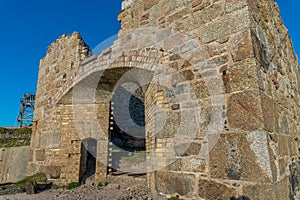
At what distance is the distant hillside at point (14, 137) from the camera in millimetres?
8479

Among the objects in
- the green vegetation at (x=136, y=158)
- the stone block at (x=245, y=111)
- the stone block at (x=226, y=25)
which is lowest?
the green vegetation at (x=136, y=158)

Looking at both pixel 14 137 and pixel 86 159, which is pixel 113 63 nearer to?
pixel 86 159

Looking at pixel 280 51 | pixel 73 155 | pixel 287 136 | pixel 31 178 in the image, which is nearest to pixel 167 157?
pixel 287 136

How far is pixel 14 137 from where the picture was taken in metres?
9.42

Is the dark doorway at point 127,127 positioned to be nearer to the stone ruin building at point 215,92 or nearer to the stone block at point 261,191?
the stone ruin building at point 215,92

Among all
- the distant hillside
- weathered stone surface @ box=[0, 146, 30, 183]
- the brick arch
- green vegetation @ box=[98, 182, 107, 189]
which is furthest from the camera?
the distant hillside

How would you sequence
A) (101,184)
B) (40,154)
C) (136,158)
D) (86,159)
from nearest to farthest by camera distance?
(40,154) → (101,184) → (86,159) → (136,158)

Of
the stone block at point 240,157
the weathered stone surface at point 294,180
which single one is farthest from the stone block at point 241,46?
the weathered stone surface at point 294,180

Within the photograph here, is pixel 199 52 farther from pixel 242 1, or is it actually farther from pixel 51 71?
pixel 51 71

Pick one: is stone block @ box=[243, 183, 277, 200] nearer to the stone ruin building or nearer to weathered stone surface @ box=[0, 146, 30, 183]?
the stone ruin building

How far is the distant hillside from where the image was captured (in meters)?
8.48

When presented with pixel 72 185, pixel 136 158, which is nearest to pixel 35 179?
pixel 72 185

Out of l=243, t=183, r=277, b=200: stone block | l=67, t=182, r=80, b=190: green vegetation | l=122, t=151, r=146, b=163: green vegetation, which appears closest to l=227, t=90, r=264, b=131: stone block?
l=243, t=183, r=277, b=200: stone block

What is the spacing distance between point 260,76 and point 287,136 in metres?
1.13
